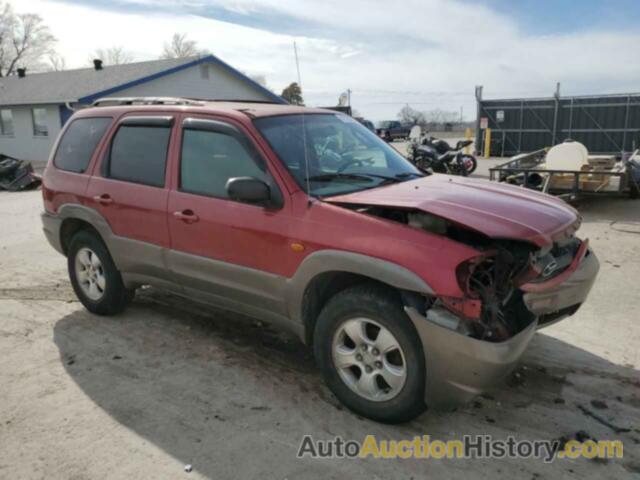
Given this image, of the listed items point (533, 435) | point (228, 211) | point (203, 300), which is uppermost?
point (228, 211)

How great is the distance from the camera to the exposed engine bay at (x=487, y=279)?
2.88 meters

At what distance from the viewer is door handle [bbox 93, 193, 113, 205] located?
4.64 m

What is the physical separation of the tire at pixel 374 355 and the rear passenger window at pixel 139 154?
6.35 ft

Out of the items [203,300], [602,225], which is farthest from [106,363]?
[602,225]

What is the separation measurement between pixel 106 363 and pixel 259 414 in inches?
59.9

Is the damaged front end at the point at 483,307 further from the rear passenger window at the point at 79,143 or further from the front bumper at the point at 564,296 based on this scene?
the rear passenger window at the point at 79,143

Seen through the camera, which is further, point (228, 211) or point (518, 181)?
point (518, 181)

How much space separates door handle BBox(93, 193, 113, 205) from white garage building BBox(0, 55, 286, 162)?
1779 centimetres

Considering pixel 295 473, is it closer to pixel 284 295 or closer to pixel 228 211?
pixel 284 295

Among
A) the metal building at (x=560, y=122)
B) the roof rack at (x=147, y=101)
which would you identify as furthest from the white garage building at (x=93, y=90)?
the roof rack at (x=147, y=101)

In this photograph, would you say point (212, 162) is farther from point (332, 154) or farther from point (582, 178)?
point (582, 178)

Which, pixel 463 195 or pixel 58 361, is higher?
pixel 463 195

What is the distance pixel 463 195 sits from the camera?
11.6 ft

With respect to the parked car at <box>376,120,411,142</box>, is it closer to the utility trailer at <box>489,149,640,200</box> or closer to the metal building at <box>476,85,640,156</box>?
the metal building at <box>476,85,640,156</box>
